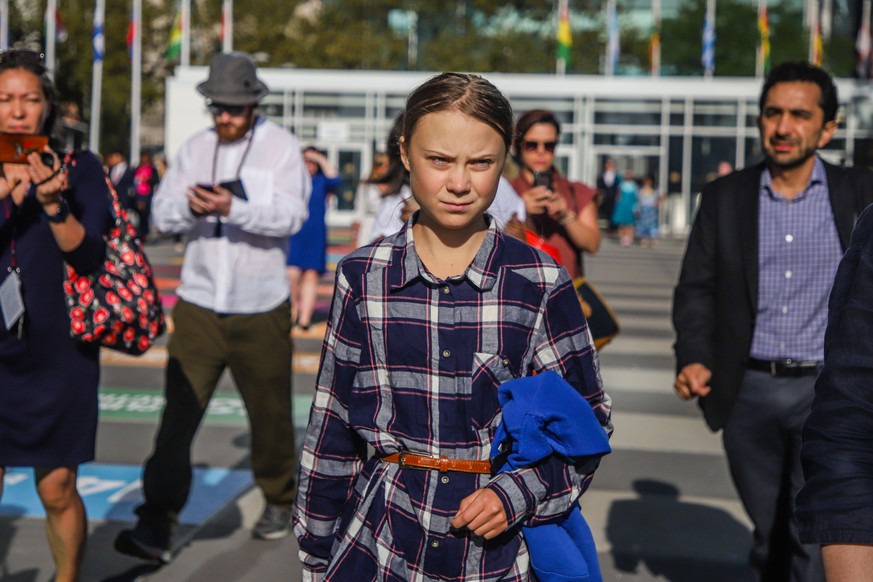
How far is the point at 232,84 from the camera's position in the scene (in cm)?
541

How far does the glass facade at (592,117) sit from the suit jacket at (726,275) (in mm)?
33715

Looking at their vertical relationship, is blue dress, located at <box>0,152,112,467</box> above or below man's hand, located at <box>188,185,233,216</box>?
below

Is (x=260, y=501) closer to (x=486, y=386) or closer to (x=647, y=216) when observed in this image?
(x=486, y=386)

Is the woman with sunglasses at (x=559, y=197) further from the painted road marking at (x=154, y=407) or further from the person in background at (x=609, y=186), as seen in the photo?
the person in background at (x=609, y=186)

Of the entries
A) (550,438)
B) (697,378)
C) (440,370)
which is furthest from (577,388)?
(697,378)

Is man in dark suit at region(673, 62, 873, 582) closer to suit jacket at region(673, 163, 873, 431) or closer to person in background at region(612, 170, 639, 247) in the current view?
suit jacket at region(673, 163, 873, 431)

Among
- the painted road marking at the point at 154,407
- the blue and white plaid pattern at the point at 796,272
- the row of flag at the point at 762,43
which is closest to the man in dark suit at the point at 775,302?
the blue and white plaid pattern at the point at 796,272

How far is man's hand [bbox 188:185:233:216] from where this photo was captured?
201 inches

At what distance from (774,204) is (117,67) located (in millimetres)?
44268

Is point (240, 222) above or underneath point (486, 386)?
above

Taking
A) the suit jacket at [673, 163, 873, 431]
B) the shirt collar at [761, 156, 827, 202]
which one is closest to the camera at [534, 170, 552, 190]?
the suit jacket at [673, 163, 873, 431]

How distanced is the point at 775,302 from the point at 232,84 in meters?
2.47

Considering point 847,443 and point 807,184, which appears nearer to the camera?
point 847,443

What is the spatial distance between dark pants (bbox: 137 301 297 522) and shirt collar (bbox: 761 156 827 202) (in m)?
2.17
